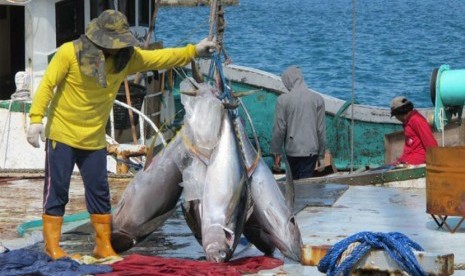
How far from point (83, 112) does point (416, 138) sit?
5.78m

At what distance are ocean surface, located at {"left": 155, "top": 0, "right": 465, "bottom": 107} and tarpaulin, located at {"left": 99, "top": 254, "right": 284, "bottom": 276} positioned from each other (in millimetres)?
19612

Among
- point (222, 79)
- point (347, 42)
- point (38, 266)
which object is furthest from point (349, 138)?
point (347, 42)

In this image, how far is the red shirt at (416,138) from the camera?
516 inches

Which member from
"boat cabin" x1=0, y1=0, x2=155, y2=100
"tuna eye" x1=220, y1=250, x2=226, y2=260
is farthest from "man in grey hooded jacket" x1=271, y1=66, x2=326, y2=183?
"tuna eye" x1=220, y1=250, x2=226, y2=260

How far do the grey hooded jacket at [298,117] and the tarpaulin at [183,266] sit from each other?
531 cm

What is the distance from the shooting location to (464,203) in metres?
8.96

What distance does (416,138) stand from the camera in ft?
43.5

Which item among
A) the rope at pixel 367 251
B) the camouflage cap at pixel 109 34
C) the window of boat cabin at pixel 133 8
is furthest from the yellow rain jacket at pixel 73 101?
the window of boat cabin at pixel 133 8

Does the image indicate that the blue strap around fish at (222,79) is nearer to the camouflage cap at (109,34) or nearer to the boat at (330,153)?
the boat at (330,153)

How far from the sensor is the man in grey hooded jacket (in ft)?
44.4

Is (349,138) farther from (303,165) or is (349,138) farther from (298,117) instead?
(298,117)

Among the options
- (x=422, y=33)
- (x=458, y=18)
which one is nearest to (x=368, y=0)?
(x=458, y=18)

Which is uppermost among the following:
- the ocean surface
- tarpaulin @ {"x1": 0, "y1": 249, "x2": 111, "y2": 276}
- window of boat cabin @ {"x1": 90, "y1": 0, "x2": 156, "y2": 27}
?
window of boat cabin @ {"x1": 90, "y1": 0, "x2": 156, "y2": 27}

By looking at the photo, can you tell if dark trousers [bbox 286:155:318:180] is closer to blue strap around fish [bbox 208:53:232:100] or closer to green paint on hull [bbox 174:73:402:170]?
blue strap around fish [bbox 208:53:232:100]
